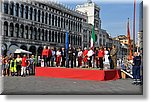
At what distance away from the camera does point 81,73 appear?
912 centimetres

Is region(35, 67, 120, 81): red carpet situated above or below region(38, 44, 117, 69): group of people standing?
below

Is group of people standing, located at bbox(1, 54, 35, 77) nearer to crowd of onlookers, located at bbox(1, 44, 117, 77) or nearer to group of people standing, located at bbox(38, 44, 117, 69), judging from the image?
crowd of onlookers, located at bbox(1, 44, 117, 77)

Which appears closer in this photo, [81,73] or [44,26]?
[81,73]

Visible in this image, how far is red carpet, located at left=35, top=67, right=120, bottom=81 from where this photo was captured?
884 cm

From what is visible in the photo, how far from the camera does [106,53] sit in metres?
10.7

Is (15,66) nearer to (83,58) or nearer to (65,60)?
(65,60)

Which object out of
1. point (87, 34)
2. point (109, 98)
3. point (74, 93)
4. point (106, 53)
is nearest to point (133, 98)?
point (109, 98)

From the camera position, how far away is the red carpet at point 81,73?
884 centimetres

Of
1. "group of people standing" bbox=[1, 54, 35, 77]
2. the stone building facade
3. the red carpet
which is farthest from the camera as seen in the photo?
the stone building facade

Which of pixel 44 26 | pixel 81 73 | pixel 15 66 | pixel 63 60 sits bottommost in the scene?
pixel 81 73

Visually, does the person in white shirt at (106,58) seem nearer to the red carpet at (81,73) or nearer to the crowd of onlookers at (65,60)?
the crowd of onlookers at (65,60)

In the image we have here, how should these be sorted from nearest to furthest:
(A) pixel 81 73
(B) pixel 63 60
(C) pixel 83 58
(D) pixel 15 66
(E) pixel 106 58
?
(A) pixel 81 73, (D) pixel 15 66, (E) pixel 106 58, (B) pixel 63 60, (C) pixel 83 58

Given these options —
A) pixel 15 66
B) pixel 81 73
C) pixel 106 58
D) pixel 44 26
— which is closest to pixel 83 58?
pixel 106 58

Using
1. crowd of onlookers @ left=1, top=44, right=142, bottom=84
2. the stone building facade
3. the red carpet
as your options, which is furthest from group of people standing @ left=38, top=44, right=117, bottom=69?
the stone building facade
